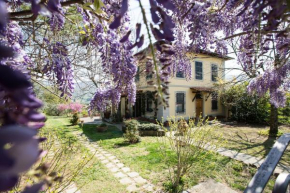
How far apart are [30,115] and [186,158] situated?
3.64 meters

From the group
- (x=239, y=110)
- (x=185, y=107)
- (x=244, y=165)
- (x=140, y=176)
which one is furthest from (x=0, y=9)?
(x=239, y=110)

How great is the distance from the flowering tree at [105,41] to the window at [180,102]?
25.8 feet

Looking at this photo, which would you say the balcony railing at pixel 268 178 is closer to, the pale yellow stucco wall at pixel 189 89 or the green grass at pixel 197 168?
the green grass at pixel 197 168

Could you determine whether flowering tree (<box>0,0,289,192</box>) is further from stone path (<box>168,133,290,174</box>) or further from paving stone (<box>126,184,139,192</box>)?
stone path (<box>168,133,290,174</box>)

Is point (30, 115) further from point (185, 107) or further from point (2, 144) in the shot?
point (185, 107)

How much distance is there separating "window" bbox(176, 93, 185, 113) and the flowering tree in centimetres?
786

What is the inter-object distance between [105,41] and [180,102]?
38.8 ft

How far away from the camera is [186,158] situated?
11.8 feet

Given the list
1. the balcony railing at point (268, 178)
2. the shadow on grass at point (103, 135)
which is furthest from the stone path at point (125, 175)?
the shadow on grass at point (103, 135)

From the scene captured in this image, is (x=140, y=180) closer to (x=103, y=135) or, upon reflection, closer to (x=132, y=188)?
(x=132, y=188)

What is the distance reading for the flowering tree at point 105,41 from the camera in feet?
0.85

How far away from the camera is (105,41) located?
194cm

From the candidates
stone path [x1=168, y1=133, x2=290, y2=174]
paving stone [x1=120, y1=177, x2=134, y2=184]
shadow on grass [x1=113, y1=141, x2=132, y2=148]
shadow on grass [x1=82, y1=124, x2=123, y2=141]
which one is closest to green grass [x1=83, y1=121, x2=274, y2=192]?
stone path [x1=168, y1=133, x2=290, y2=174]

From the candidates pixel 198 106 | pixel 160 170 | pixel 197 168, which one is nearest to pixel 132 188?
pixel 160 170
